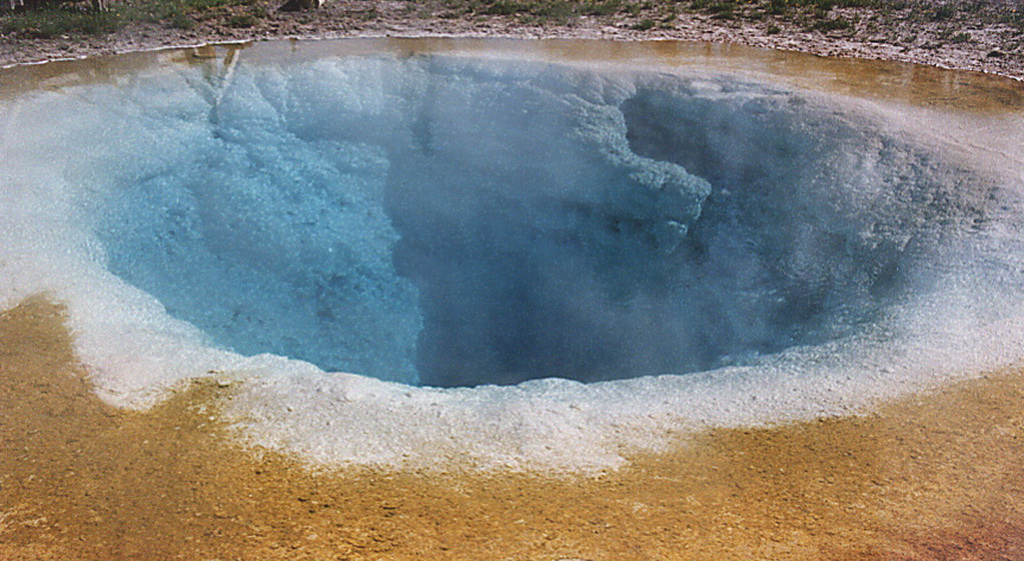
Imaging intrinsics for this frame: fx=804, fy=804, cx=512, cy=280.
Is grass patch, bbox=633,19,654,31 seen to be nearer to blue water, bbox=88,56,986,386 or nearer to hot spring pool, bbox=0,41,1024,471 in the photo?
hot spring pool, bbox=0,41,1024,471

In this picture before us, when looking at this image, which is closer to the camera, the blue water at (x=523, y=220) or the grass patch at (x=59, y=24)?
the blue water at (x=523, y=220)

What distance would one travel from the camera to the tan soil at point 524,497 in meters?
2.46

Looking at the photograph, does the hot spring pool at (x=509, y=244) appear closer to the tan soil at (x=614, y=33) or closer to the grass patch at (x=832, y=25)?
the tan soil at (x=614, y=33)

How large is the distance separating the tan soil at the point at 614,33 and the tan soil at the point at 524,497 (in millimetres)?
5961

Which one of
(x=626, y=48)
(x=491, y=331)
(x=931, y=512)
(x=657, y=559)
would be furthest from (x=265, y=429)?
(x=626, y=48)

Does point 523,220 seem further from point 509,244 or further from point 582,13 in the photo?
point 582,13

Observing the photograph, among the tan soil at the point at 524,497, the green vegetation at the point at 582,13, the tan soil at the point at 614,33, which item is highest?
the green vegetation at the point at 582,13

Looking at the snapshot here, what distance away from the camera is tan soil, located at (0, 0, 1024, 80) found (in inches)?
314

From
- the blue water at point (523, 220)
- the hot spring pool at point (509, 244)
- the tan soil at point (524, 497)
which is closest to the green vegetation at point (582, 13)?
the hot spring pool at point (509, 244)

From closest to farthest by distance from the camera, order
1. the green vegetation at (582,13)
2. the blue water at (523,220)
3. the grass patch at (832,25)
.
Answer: the blue water at (523,220)
the green vegetation at (582,13)
the grass patch at (832,25)

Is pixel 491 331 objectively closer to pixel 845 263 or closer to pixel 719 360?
pixel 719 360

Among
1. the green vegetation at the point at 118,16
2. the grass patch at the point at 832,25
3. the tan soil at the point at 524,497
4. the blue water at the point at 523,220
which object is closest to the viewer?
the tan soil at the point at 524,497

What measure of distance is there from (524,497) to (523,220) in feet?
11.5

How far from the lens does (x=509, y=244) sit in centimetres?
590
